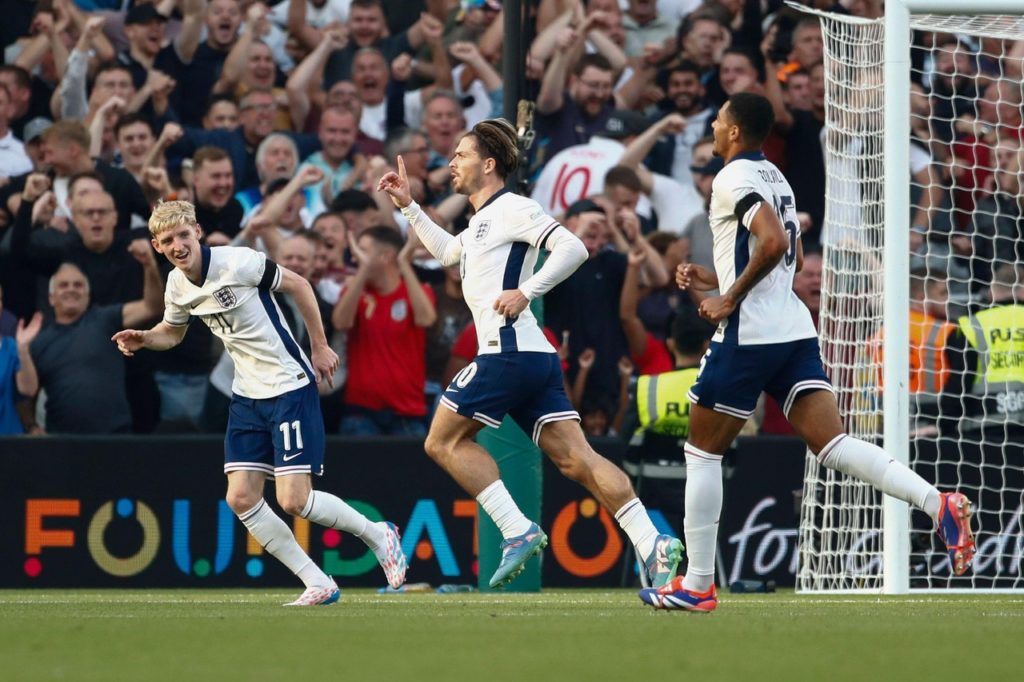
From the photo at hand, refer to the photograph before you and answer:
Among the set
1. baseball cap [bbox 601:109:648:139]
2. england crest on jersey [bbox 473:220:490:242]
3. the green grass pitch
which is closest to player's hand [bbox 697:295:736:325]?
the green grass pitch

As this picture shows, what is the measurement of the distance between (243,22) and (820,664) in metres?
10.0

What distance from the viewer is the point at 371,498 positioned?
1218cm

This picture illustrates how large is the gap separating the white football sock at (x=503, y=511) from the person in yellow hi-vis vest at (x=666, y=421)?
10.2 ft

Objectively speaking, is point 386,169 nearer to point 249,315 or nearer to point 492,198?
point 249,315

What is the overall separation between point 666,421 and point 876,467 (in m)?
3.93

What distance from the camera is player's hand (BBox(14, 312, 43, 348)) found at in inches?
469

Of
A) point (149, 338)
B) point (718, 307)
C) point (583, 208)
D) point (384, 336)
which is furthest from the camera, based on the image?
point (583, 208)

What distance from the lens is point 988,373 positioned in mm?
11656

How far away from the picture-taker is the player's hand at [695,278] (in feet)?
24.1

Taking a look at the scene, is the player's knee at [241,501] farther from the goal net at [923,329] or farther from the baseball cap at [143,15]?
the baseball cap at [143,15]

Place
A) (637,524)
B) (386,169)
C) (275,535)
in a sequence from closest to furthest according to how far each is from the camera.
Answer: (637,524) < (275,535) < (386,169)

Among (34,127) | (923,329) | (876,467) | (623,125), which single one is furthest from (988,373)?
(34,127)

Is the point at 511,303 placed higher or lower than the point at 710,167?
lower

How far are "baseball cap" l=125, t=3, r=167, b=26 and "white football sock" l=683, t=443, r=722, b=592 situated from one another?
7.74 metres
